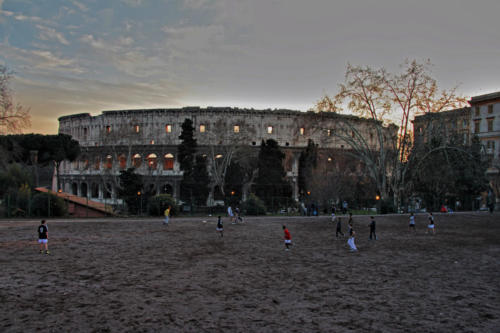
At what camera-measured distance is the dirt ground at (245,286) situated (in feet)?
22.7

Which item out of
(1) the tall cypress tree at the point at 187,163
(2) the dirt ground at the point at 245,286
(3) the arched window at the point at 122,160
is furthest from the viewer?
(3) the arched window at the point at 122,160

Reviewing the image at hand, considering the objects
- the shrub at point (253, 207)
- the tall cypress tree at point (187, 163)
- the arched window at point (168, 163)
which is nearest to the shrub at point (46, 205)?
the shrub at point (253, 207)

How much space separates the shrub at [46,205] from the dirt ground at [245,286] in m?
11.1

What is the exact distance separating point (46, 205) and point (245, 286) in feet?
80.2

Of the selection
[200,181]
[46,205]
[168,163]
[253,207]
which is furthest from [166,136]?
[46,205]

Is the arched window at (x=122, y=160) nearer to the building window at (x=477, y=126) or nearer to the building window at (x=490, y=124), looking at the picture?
the building window at (x=477, y=126)

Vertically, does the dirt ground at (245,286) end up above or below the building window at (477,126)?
below

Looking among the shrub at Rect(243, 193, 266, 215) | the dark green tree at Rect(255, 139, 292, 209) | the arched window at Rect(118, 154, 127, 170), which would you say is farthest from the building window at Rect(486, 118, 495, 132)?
the arched window at Rect(118, 154, 127, 170)

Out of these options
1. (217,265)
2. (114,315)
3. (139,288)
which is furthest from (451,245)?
(114,315)

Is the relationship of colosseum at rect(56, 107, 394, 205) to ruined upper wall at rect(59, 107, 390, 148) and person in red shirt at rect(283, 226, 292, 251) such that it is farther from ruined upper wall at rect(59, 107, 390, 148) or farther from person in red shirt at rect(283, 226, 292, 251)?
person in red shirt at rect(283, 226, 292, 251)

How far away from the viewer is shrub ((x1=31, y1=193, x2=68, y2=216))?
27.9 m

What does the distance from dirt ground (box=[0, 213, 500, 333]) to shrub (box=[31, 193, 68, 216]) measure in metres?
11.1

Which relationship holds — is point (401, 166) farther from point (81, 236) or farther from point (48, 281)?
point (48, 281)

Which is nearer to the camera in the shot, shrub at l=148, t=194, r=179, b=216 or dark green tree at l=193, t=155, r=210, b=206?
shrub at l=148, t=194, r=179, b=216
